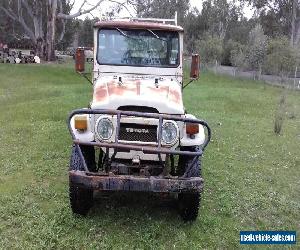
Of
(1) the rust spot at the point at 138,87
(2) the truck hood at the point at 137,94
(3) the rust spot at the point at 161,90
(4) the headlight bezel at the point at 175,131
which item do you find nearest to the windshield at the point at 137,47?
(2) the truck hood at the point at 137,94

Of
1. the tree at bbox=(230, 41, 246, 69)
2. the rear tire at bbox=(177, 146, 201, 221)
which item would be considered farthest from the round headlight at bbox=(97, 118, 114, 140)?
the tree at bbox=(230, 41, 246, 69)

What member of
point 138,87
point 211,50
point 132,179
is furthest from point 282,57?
point 132,179

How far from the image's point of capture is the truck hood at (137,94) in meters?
5.20

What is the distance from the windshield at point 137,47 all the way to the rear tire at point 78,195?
5.87ft

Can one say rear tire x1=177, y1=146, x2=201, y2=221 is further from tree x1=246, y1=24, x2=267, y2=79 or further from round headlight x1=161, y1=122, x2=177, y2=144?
tree x1=246, y1=24, x2=267, y2=79

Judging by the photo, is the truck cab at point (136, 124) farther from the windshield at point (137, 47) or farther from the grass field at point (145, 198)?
the grass field at point (145, 198)

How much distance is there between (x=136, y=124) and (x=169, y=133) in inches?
15.8

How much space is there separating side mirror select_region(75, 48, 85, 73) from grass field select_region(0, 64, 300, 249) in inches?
67.1

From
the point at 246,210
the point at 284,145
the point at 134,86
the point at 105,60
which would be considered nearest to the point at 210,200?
the point at 246,210

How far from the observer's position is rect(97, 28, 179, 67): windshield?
6.46 meters

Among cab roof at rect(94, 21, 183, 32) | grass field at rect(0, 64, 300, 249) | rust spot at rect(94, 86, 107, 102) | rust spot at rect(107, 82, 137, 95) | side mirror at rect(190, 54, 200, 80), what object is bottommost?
grass field at rect(0, 64, 300, 249)

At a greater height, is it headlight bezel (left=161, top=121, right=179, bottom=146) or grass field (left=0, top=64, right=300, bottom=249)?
headlight bezel (left=161, top=121, right=179, bottom=146)

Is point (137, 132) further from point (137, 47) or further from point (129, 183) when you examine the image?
point (137, 47)

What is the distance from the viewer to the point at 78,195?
5.16m
